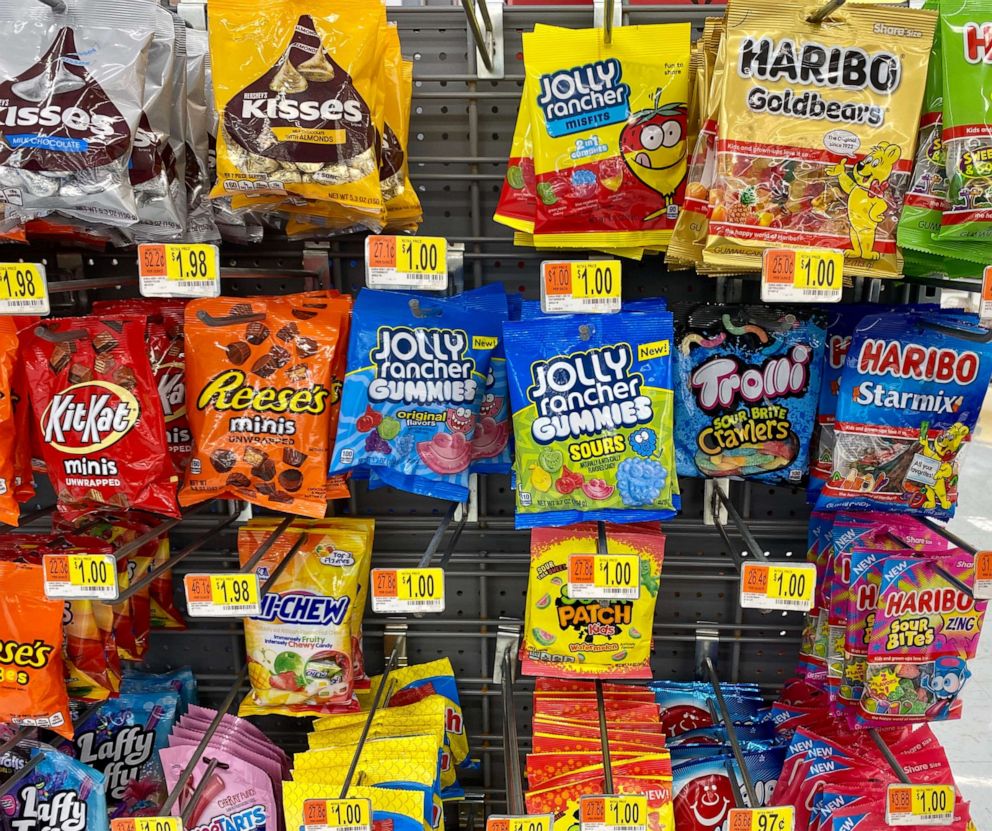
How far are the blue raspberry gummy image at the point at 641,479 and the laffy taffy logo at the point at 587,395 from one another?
0.23 feet

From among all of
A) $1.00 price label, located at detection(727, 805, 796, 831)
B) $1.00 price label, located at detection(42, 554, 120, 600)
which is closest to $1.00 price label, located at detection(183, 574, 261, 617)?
$1.00 price label, located at detection(42, 554, 120, 600)

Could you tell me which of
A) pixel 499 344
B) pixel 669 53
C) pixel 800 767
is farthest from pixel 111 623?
pixel 669 53

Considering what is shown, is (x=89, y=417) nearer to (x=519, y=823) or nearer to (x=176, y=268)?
(x=176, y=268)

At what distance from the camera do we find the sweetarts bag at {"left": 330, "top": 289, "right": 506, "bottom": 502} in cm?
132

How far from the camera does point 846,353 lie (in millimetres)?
1346

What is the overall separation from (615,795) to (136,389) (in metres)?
1.14

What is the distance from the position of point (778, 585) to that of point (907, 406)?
415 mm

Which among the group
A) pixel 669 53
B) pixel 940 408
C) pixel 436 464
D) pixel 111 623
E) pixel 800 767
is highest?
pixel 669 53

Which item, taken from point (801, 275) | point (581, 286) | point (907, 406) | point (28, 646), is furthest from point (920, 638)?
point (28, 646)

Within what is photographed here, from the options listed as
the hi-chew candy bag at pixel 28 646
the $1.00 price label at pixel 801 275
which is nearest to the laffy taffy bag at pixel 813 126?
the $1.00 price label at pixel 801 275

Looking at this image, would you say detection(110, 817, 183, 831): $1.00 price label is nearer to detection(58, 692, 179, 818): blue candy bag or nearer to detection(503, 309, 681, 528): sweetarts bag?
detection(58, 692, 179, 818): blue candy bag

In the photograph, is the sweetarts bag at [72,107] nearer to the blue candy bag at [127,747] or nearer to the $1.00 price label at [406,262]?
the $1.00 price label at [406,262]

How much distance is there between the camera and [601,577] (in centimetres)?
123

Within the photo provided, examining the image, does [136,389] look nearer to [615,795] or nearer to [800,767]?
[615,795]
